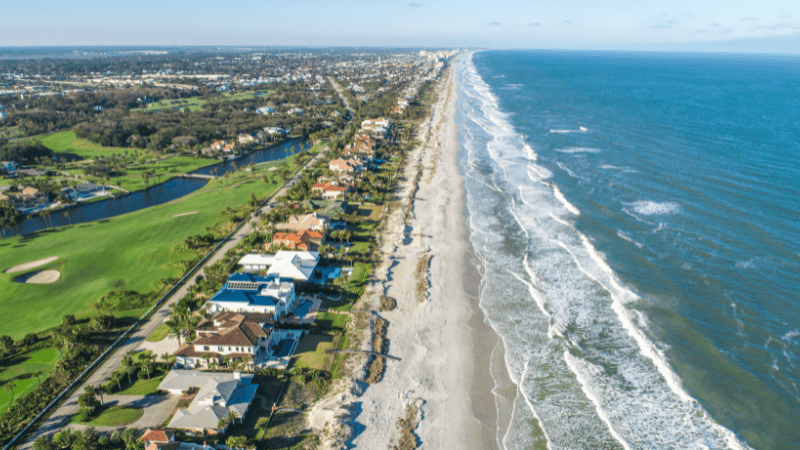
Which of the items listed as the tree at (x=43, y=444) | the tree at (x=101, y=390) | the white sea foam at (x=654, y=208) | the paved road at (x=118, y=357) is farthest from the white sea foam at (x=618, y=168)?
the tree at (x=43, y=444)

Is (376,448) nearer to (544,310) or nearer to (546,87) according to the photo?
(544,310)

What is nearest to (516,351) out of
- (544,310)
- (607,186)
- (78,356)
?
(544,310)

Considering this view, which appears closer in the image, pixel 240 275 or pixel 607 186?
pixel 240 275

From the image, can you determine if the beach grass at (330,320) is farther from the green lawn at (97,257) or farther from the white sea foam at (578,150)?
the white sea foam at (578,150)

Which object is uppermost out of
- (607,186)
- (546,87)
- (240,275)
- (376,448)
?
(546,87)

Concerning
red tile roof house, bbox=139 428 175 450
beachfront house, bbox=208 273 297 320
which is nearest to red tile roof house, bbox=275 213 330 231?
beachfront house, bbox=208 273 297 320

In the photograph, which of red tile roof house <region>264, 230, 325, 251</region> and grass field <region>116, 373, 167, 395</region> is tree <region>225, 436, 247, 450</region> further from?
red tile roof house <region>264, 230, 325, 251</region>
